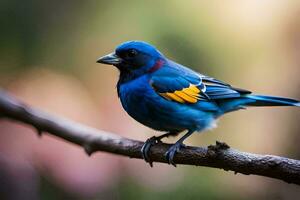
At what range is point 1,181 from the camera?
4324mm

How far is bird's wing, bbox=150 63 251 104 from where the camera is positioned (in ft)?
14.2

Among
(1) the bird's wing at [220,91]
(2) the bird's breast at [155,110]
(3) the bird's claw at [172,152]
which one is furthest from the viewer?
(1) the bird's wing at [220,91]

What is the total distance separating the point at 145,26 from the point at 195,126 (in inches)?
44.9

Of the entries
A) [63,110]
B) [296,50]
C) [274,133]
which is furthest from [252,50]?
[63,110]

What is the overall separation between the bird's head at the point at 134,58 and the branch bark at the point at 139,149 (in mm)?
469

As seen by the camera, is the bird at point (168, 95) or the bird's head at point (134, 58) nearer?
the bird at point (168, 95)

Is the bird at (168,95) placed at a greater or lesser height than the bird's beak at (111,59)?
lesser

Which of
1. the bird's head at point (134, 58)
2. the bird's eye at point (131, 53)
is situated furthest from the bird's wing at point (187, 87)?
the bird's eye at point (131, 53)

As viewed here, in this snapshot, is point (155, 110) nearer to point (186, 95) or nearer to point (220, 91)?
point (186, 95)

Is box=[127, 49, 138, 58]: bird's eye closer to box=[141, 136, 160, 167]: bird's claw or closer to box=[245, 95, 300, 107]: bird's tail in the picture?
box=[141, 136, 160, 167]: bird's claw

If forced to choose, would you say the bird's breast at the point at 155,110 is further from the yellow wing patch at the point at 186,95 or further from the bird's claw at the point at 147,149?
the bird's claw at the point at 147,149

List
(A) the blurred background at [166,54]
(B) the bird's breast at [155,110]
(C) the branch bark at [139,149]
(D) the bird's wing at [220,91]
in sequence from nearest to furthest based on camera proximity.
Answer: (C) the branch bark at [139,149] < (B) the bird's breast at [155,110] < (D) the bird's wing at [220,91] < (A) the blurred background at [166,54]

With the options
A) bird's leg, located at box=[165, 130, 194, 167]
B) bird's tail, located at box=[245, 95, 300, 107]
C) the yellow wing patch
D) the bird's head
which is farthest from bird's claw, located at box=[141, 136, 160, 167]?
bird's tail, located at box=[245, 95, 300, 107]

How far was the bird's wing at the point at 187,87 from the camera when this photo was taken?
14.2ft
